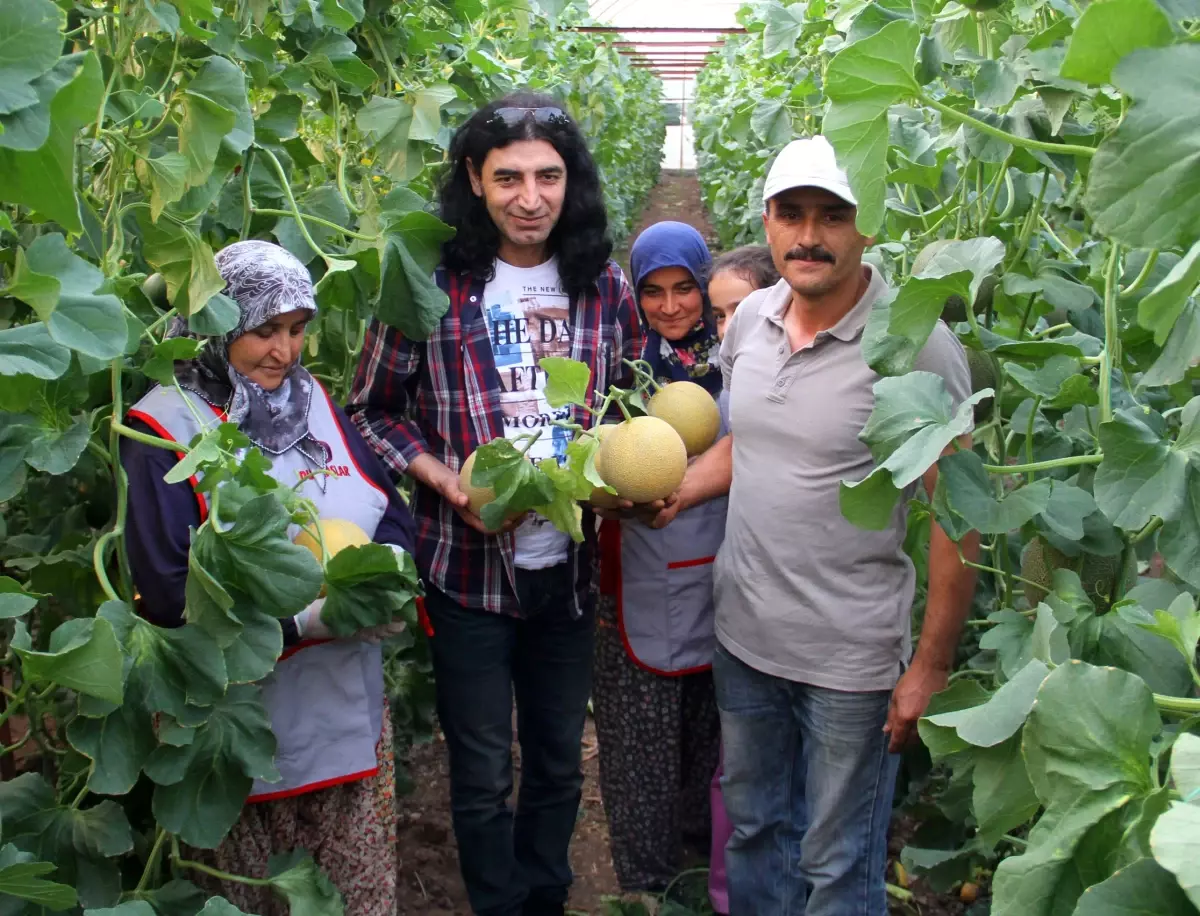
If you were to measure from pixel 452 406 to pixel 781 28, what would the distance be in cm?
130

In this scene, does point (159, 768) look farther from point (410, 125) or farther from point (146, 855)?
Answer: point (410, 125)

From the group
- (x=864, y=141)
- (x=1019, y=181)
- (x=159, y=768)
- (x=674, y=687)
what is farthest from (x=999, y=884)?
(x=674, y=687)

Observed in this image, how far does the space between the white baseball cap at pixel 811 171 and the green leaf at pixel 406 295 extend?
0.66 m

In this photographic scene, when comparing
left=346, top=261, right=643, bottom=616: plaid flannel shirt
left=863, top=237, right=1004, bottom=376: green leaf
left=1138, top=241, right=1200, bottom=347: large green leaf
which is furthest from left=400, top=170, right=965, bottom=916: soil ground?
left=1138, top=241, right=1200, bottom=347: large green leaf

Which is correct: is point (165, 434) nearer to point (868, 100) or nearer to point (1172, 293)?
point (868, 100)

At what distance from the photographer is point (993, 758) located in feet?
3.68

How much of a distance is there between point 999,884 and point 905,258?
1.61 meters

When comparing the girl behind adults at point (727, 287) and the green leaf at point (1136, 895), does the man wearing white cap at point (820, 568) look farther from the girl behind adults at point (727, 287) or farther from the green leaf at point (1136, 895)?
the green leaf at point (1136, 895)

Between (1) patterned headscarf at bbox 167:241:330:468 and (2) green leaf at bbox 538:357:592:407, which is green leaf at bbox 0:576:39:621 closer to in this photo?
(1) patterned headscarf at bbox 167:241:330:468

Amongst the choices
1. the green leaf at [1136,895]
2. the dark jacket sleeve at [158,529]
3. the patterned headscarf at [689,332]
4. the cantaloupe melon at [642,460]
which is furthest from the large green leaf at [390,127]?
the green leaf at [1136,895]

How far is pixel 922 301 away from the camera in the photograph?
144 cm

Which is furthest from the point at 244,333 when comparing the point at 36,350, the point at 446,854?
the point at 446,854

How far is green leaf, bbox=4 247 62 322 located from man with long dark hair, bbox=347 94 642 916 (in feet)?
4.06

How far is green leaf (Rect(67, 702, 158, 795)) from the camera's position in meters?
1.62
